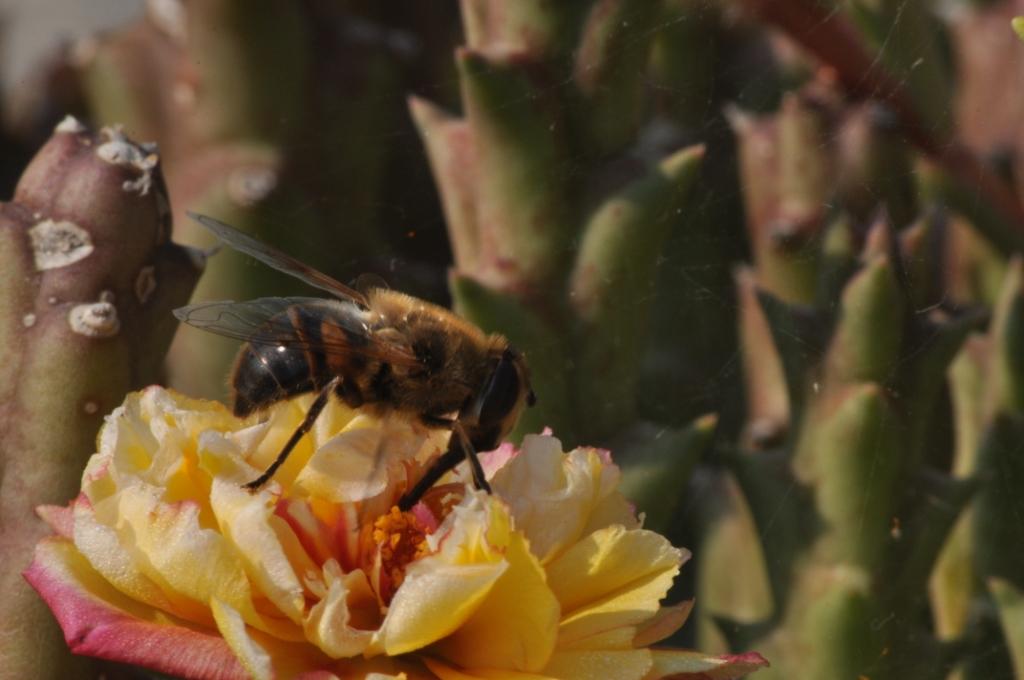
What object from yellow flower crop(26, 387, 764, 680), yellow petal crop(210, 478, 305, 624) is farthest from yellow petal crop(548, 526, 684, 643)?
yellow petal crop(210, 478, 305, 624)

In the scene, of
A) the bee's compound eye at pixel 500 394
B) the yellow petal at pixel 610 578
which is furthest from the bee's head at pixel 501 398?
the yellow petal at pixel 610 578

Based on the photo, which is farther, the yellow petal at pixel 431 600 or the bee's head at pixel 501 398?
the bee's head at pixel 501 398

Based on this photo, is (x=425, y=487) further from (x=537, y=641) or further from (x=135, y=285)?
(x=135, y=285)

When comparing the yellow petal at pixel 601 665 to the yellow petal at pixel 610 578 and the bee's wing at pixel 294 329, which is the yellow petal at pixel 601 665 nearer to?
the yellow petal at pixel 610 578

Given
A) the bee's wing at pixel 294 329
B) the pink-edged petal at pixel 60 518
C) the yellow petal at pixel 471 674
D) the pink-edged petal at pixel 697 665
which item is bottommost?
the pink-edged petal at pixel 697 665

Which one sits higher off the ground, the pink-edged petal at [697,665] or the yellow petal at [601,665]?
the yellow petal at [601,665]

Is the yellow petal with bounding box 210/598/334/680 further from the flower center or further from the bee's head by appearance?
the bee's head

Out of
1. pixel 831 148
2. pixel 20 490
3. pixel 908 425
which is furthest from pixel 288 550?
pixel 831 148
